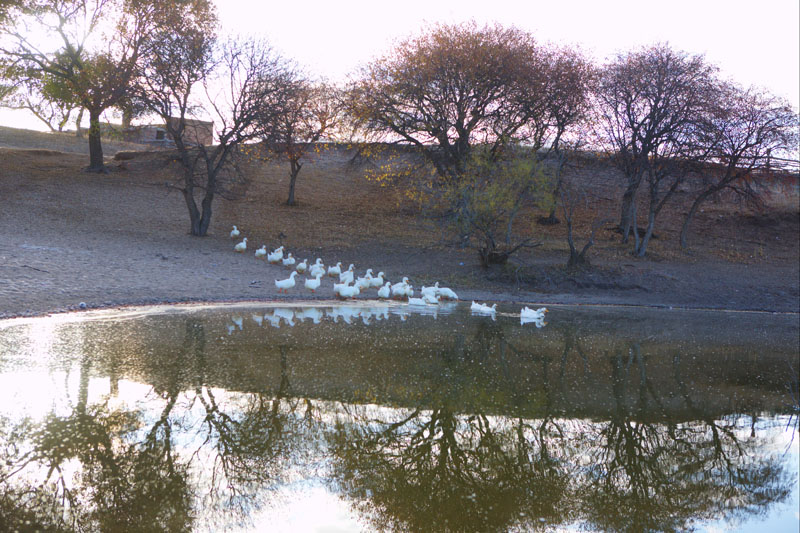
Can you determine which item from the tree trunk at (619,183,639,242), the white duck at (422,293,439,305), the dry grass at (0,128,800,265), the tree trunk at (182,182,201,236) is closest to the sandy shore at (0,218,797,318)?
the tree trunk at (182,182,201,236)

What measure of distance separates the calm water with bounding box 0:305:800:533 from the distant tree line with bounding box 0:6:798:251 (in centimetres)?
1350

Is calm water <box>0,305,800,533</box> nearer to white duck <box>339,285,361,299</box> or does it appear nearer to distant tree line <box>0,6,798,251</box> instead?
white duck <box>339,285,361,299</box>

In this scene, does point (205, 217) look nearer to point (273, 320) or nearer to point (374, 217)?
point (374, 217)

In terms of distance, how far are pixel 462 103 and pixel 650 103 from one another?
28.1 feet

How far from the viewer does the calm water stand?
5.19 m

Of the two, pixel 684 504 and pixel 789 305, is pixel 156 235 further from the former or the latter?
pixel 789 305

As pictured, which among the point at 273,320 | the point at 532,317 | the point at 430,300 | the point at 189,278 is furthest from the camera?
the point at 189,278

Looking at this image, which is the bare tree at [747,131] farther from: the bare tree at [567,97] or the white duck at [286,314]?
the white duck at [286,314]

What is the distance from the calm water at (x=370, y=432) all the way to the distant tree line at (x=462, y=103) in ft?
44.3

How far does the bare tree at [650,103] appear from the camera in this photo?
89.1 feet

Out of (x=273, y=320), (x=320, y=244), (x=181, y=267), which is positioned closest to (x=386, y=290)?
(x=273, y=320)

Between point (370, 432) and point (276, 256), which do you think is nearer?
point (370, 432)

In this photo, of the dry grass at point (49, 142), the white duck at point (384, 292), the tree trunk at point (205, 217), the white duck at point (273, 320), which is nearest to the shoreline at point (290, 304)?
the white duck at point (384, 292)

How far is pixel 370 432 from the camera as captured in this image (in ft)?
23.2
